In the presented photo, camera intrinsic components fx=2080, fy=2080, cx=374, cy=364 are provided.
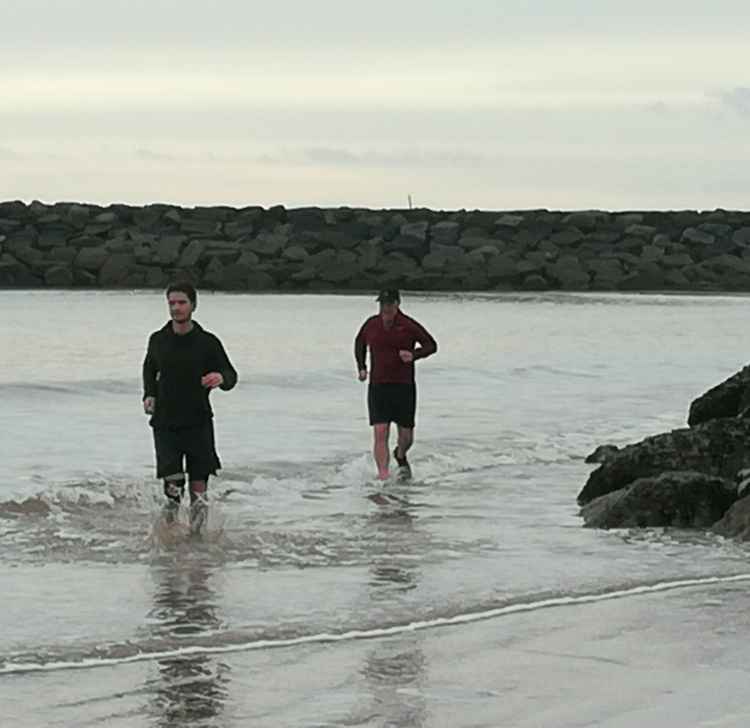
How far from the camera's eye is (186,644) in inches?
354

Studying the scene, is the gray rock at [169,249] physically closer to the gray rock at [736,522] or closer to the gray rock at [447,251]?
the gray rock at [447,251]

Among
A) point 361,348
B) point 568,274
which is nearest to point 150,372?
point 361,348

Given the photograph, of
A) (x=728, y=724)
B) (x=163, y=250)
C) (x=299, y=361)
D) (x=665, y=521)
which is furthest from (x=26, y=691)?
(x=163, y=250)

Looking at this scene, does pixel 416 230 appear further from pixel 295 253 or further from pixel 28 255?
pixel 28 255

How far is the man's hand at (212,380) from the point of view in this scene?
1164cm

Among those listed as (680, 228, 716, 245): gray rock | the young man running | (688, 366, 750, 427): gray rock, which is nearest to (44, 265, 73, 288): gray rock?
(680, 228, 716, 245): gray rock

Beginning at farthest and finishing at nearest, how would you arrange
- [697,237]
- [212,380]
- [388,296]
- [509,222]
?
[697,237]
[509,222]
[388,296]
[212,380]

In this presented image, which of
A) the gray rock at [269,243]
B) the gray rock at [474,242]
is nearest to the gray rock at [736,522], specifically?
the gray rock at [269,243]

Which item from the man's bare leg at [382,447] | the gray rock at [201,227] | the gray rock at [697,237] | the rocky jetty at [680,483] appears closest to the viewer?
the rocky jetty at [680,483]

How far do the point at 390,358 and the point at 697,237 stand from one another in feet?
170

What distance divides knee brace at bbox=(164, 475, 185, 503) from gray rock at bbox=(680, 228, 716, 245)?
181ft

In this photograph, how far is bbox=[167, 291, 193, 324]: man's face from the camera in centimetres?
1145

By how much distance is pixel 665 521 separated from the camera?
12.8 meters

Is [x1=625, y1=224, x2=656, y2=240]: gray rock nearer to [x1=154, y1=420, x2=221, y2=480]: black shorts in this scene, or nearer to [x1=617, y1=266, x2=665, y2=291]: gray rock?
[x1=617, y1=266, x2=665, y2=291]: gray rock
